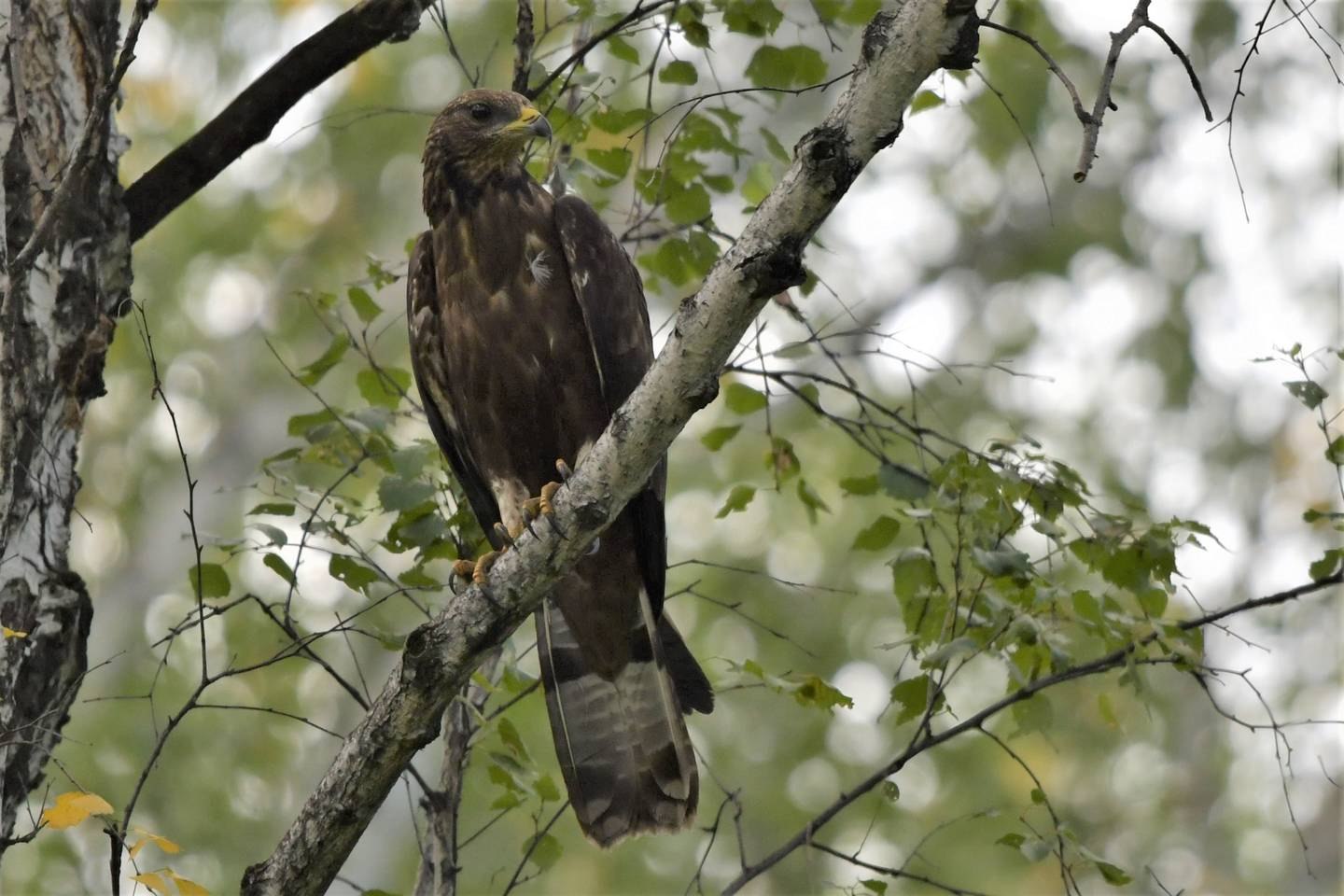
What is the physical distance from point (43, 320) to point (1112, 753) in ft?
32.3

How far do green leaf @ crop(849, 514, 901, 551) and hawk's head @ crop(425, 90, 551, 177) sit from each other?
1.55 meters

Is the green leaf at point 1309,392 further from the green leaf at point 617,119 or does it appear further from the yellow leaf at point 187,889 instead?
the yellow leaf at point 187,889

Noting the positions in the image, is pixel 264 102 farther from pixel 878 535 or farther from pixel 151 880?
pixel 151 880

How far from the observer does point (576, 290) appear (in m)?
4.10

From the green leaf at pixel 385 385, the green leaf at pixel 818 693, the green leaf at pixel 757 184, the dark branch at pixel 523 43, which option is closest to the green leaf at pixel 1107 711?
the green leaf at pixel 818 693

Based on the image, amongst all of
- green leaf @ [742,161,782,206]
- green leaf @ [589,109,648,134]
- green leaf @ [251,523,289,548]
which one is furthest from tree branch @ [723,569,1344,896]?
green leaf @ [589,109,648,134]

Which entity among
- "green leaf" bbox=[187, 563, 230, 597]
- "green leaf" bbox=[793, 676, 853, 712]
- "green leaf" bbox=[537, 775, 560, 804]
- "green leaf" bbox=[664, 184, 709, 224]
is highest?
"green leaf" bbox=[664, 184, 709, 224]

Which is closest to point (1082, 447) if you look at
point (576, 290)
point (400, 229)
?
point (400, 229)

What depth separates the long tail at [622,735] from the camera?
401cm

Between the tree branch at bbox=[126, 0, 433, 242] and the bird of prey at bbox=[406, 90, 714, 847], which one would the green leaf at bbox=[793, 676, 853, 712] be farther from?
the tree branch at bbox=[126, 0, 433, 242]

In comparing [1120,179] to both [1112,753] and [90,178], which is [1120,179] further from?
[90,178]

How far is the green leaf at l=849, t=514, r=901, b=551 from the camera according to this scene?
365 centimetres

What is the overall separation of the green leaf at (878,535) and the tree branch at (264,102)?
1.81 metres

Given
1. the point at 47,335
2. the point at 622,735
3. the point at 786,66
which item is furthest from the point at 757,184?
the point at 47,335
